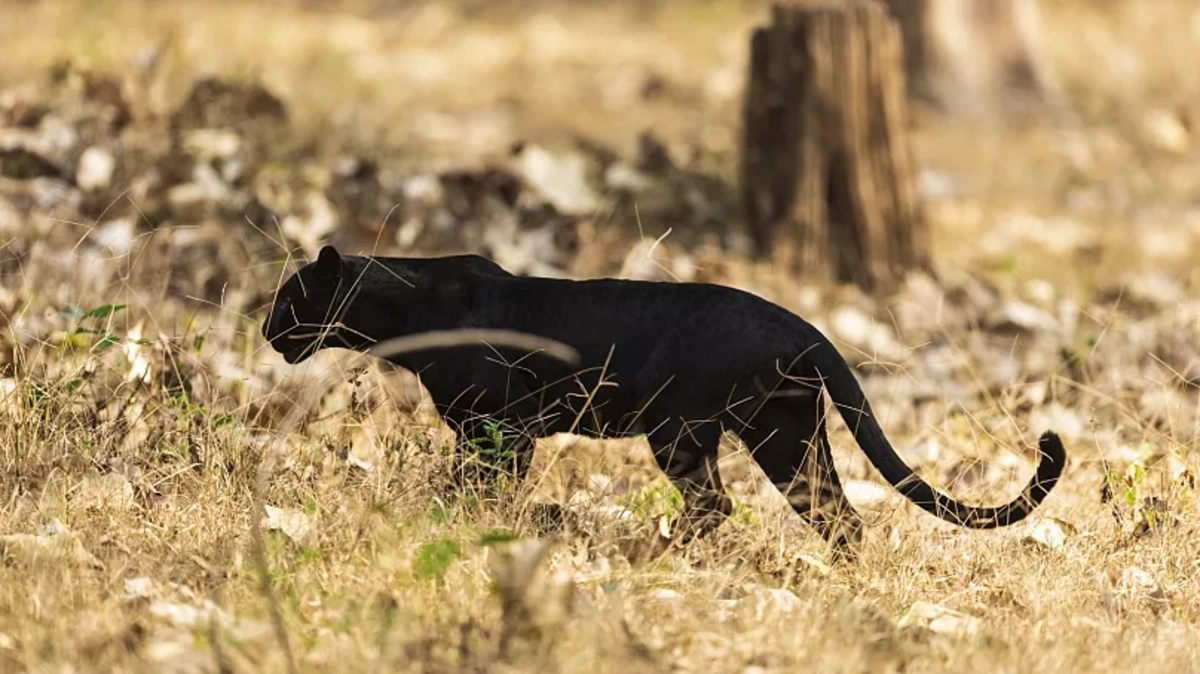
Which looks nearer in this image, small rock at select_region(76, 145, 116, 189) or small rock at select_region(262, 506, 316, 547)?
small rock at select_region(262, 506, 316, 547)

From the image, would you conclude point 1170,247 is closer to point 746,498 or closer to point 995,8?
point 995,8

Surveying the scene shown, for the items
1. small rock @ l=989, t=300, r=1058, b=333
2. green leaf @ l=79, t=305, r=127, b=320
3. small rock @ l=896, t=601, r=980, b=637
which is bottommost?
small rock @ l=989, t=300, r=1058, b=333

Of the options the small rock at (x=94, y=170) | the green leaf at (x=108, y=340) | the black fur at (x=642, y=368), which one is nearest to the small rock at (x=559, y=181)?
the small rock at (x=94, y=170)

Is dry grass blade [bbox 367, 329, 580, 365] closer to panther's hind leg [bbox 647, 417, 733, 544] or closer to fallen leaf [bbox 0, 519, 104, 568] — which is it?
panther's hind leg [bbox 647, 417, 733, 544]

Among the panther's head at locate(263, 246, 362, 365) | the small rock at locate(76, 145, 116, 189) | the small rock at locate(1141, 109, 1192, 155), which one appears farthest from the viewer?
the small rock at locate(1141, 109, 1192, 155)

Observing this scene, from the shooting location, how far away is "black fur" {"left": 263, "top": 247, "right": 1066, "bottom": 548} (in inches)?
152

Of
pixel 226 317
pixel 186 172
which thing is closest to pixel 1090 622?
pixel 226 317

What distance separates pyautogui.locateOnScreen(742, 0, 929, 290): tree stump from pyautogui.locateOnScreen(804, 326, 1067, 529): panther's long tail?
134 inches

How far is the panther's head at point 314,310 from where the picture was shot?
4.00m

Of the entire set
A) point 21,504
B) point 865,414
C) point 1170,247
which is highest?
point 865,414

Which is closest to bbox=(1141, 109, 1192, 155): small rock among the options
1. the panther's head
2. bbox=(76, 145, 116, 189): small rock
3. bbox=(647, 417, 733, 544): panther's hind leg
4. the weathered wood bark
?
the weathered wood bark

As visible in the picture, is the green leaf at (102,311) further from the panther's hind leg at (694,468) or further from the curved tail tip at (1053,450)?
the curved tail tip at (1053,450)

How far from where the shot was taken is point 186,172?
684 cm

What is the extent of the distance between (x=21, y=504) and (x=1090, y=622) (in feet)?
8.23
